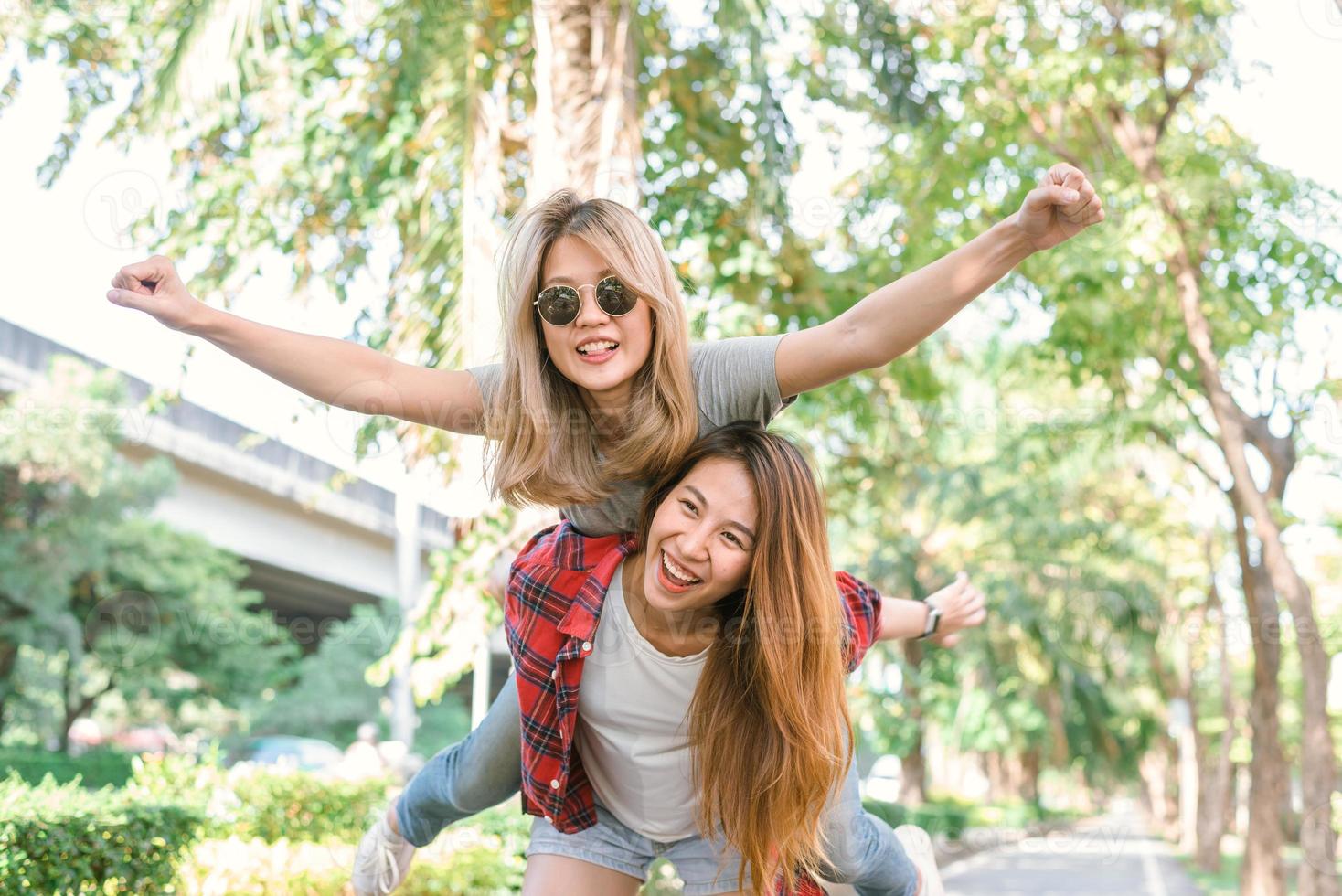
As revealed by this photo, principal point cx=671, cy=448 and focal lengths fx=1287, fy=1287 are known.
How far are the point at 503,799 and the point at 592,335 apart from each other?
153 centimetres

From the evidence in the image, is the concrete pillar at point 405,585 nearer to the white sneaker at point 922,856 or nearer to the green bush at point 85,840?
the green bush at point 85,840

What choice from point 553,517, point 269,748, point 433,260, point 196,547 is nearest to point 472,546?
point 553,517

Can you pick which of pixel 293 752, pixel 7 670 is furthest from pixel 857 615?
pixel 293 752

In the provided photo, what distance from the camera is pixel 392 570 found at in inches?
1104

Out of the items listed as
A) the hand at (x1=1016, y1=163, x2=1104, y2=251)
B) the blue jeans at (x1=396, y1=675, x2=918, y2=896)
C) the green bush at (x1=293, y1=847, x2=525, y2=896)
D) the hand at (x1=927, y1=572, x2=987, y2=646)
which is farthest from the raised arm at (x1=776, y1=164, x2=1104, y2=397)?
the green bush at (x1=293, y1=847, x2=525, y2=896)

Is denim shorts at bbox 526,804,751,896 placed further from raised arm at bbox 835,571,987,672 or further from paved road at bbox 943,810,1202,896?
paved road at bbox 943,810,1202,896

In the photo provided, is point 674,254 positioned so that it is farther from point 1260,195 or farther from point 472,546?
point 1260,195

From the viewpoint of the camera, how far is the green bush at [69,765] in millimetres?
16344

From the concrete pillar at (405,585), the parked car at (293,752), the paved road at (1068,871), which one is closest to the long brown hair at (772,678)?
the paved road at (1068,871)

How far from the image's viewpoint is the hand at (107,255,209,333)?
264 cm

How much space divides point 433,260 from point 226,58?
5.55 ft

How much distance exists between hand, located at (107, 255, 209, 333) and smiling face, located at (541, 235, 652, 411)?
0.79 m

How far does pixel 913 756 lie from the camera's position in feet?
65.0

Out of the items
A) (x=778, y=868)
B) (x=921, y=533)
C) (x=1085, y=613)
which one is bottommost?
(x=778, y=868)
